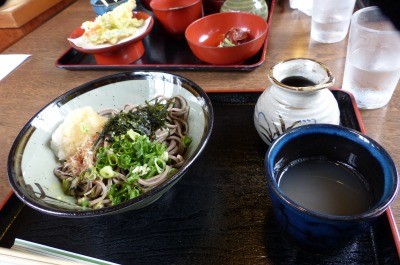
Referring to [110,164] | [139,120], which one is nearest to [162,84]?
[139,120]

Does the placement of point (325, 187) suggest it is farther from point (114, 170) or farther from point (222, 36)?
point (222, 36)

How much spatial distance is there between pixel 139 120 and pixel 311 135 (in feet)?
1.77

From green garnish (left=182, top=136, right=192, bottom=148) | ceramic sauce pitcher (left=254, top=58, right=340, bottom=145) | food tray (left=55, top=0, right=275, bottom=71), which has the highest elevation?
ceramic sauce pitcher (left=254, top=58, right=340, bottom=145)

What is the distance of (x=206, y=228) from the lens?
83 cm

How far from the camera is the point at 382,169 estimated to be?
69 cm

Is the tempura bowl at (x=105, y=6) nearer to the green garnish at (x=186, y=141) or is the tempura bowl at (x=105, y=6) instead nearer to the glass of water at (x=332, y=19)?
the glass of water at (x=332, y=19)

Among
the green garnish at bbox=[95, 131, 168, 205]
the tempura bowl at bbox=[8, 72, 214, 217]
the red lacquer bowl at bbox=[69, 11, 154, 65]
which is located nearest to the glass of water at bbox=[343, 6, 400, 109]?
the tempura bowl at bbox=[8, 72, 214, 217]

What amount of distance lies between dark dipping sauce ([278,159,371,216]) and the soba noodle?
13.0 inches

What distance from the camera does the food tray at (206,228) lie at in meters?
0.75

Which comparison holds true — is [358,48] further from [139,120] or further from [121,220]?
[121,220]

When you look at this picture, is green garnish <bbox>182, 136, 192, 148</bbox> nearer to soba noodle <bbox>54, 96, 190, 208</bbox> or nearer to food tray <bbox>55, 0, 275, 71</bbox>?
soba noodle <bbox>54, 96, 190, 208</bbox>

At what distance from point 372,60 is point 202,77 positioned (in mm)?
676

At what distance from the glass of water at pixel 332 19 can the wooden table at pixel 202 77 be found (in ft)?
0.16

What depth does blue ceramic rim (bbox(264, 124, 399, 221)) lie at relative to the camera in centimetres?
59
